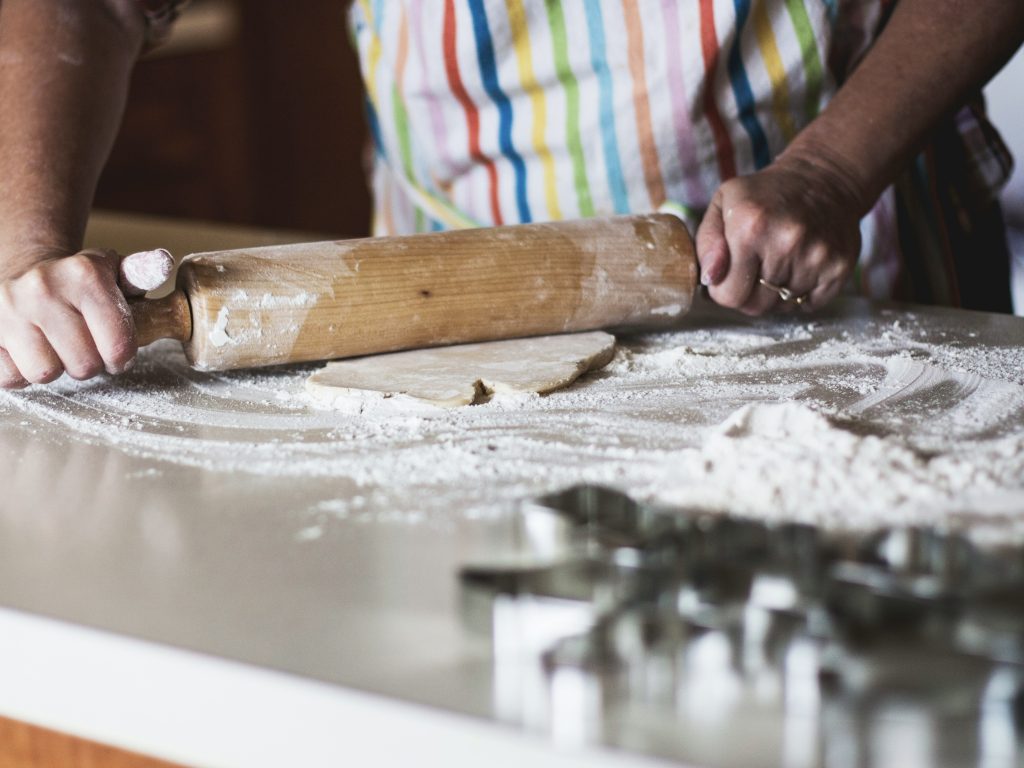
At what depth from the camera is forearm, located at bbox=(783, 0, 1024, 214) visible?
→ 1027mm

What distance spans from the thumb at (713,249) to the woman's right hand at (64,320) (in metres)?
0.47

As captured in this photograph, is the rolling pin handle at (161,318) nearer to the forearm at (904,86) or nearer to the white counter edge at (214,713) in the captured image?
the white counter edge at (214,713)

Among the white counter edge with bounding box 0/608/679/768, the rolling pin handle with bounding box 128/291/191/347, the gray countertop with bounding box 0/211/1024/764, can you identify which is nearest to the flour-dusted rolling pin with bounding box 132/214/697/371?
the rolling pin handle with bounding box 128/291/191/347

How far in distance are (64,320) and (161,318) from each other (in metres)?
0.07

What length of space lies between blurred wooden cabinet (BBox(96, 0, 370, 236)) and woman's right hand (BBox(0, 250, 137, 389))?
3.02 meters

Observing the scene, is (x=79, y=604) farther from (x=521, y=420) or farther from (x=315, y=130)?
(x=315, y=130)

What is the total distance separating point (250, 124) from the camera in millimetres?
3908

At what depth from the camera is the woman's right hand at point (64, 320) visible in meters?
0.77

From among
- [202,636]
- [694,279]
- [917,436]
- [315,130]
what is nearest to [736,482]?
[917,436]

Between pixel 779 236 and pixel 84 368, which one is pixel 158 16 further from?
pixel 779 236

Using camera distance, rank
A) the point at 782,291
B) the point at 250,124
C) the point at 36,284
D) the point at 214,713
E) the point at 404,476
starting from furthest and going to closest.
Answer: the point at 250,124
the point at 782,291
the point at 36,284
the point at 404,476
the point at 214,713

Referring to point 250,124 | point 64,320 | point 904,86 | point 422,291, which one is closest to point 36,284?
point 64,320

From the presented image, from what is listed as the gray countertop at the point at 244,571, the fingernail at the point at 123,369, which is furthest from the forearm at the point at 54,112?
the gray countertop at the point at 244,571

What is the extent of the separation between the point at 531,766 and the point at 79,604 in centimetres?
22
